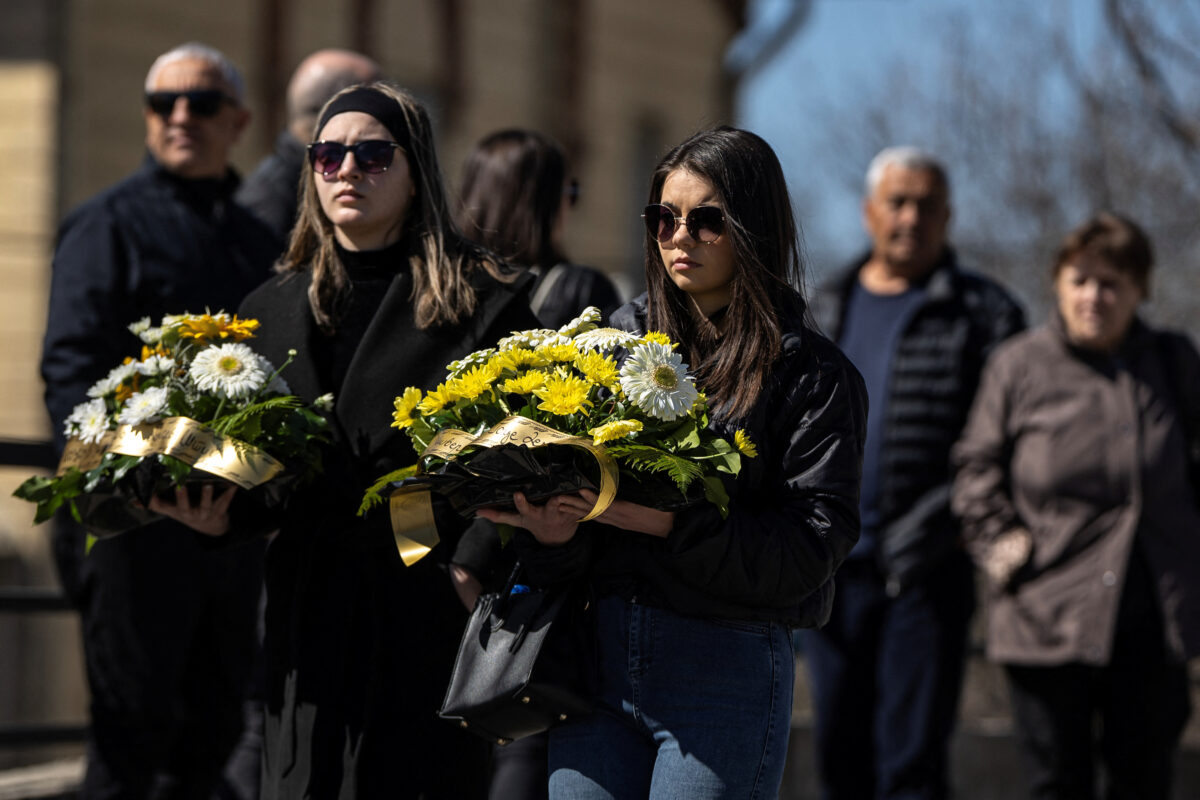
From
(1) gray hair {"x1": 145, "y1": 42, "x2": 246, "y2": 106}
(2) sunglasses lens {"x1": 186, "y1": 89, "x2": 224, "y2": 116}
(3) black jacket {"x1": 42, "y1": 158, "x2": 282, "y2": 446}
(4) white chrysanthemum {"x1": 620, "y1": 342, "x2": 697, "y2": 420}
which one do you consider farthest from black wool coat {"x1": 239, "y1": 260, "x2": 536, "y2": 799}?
(1) gray hair {"x1": 145, "y1": 42, "x2": 246, "y2": 106}

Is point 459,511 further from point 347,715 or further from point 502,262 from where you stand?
point 502,262

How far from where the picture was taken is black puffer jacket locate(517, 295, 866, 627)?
3158 mm

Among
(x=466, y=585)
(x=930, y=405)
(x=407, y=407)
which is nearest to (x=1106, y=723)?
(x=930, y=405)

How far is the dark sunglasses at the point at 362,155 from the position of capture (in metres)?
3.88

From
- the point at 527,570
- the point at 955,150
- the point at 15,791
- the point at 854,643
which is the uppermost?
the point at 955,150

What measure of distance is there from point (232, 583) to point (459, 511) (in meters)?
2.05

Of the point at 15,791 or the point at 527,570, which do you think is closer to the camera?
the point at 527,570

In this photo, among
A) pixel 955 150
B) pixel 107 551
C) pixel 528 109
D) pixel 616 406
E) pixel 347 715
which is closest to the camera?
pixel 616 406

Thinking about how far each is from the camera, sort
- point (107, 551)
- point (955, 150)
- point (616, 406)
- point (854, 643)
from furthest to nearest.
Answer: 1. point (955, 150)
2. point (854, 643)
3. point (107, 551)
4. point (616, 406)

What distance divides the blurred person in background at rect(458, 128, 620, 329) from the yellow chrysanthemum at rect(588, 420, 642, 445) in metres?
1.64

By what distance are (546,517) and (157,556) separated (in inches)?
86.9

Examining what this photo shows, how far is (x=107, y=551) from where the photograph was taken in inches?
197

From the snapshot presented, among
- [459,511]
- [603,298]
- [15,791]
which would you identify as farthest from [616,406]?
[15,791]

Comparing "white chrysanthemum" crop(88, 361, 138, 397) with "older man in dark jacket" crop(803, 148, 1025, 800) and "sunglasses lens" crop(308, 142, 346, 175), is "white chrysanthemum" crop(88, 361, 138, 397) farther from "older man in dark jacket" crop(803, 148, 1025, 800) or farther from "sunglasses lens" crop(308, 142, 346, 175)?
"older man in dark jacket" crop(803, 148, 1025, 800)
